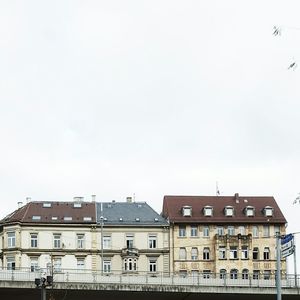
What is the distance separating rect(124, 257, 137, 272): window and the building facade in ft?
15.4

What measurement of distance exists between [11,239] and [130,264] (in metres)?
14.6

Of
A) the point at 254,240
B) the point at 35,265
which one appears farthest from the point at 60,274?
the point at 254,240

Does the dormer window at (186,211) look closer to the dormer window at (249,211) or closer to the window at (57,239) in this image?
the dormer window at (249,211)

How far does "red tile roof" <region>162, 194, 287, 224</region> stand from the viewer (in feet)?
371

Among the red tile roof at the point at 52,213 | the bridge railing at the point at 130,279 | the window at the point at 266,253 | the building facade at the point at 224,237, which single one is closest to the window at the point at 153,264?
the building facade at the point at 224,237

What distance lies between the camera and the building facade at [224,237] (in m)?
111

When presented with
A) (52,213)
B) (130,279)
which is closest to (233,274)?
(52,213)

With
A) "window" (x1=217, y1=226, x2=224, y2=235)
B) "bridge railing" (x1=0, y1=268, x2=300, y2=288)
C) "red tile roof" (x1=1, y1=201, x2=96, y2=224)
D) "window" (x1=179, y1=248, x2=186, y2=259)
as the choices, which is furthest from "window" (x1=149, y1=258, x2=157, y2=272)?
"bridge railing" (x1=0, y1=268, x2=300, y2=288)

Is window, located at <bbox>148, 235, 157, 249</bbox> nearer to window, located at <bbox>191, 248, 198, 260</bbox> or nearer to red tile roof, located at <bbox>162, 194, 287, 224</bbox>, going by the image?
red tile roof, located at <bbox>162, 194, 287, 224</bbox>

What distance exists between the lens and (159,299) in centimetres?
7125

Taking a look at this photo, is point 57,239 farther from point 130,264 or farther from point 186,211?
point 186,211

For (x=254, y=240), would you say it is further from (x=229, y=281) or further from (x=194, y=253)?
(x=229, y=281)

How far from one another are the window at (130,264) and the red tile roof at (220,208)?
23.5 feet

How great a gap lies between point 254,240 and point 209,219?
243 inches
